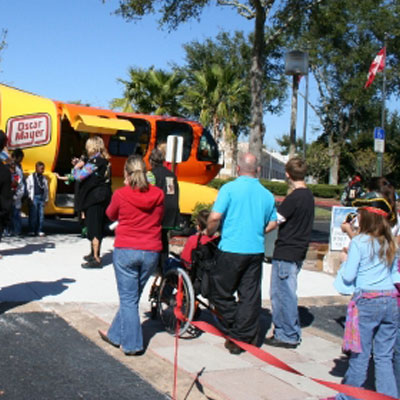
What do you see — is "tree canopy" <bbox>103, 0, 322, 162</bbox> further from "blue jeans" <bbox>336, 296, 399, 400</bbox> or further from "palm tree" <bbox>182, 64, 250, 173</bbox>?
"palm tree" <bbox>182, 64, 250, 173</bbox>

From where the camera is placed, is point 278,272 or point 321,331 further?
point 321,331

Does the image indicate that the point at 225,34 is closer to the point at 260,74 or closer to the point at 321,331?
the point at 260,74

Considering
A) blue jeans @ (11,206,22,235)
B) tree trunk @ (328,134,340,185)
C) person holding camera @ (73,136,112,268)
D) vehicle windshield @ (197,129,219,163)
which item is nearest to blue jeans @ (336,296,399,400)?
person holding camera @ (73,136,112,268)

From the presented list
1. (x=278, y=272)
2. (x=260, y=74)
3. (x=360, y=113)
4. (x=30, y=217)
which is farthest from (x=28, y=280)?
(x=360, y=113)

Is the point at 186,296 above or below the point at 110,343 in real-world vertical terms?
above

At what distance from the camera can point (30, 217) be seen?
12.6 metres

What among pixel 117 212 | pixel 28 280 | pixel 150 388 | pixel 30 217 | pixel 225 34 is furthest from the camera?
pixel 225 34

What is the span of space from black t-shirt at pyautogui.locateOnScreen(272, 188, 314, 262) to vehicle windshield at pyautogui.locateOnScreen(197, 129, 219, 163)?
32.3 feet

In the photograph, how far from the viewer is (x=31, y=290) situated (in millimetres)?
7434

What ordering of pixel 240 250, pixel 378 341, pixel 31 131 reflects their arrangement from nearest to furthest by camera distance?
pixel 378 341, pixel 240 250, pixel 31 131

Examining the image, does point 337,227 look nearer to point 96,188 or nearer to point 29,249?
point 96,188

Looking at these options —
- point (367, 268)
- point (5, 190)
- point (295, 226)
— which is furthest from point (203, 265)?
point (5, 190)

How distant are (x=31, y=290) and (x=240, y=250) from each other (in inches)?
129

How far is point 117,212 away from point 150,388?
5.10ft
